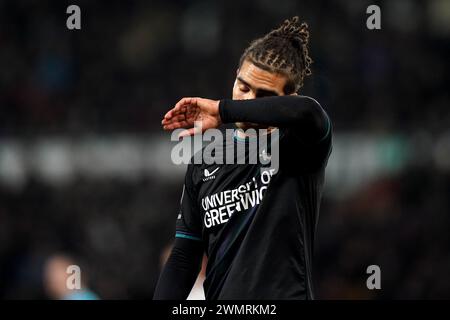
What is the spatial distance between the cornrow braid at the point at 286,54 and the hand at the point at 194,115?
329mm

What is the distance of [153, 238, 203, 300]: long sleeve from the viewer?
3299mm

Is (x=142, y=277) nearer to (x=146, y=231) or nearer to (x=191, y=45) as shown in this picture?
(x=146, y=231)

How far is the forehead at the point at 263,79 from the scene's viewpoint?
10.4 feet

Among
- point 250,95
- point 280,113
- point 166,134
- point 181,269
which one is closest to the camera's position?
point 280,113

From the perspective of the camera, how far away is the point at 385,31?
453 inches

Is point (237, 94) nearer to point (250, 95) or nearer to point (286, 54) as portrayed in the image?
point (250, 95)

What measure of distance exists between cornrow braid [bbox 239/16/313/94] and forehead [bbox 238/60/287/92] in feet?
0.05

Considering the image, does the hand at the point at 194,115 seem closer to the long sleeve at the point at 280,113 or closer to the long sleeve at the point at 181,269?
the long sleeve at the point at 280,113

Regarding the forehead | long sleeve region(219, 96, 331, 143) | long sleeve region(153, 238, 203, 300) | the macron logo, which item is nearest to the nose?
the forehead

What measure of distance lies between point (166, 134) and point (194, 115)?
7.48 m

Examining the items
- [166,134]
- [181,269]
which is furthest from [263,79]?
[166,134]

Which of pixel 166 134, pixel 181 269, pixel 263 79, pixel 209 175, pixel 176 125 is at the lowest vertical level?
pixel 166 134

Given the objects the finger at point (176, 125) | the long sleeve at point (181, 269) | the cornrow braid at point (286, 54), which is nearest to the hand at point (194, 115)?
the finger at point (176, 125)

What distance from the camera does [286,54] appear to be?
128 inches
